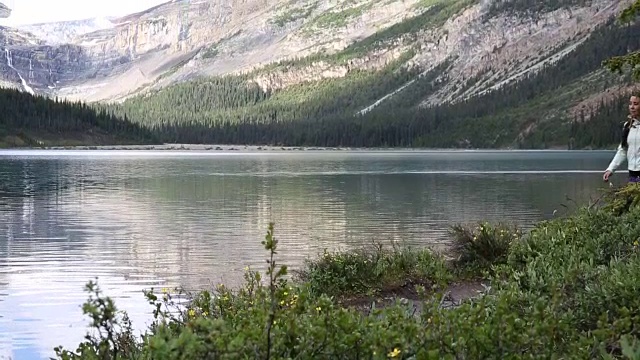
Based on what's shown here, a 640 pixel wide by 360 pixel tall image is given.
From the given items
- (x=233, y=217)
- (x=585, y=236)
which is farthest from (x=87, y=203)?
(x=585, y=236)

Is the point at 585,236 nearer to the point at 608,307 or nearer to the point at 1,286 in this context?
the point at 608,307

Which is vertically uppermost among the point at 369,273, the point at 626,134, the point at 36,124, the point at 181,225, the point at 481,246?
the point at 36,124

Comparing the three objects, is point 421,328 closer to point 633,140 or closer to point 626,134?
point 633,140

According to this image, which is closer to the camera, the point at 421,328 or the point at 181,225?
the point at 421,328

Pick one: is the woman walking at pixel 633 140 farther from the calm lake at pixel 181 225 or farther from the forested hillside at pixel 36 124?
the forested hillside at pixel 36 124

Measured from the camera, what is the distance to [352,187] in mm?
58312

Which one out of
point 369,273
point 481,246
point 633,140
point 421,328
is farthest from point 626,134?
point 421,328

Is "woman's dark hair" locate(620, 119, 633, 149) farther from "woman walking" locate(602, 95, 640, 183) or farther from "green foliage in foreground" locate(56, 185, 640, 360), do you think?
"green foliage in foreground" locate(56, 185, 640, 360)

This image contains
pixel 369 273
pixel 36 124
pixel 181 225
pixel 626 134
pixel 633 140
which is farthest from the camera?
pixel 36 124

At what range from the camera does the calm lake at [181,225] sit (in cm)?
1866

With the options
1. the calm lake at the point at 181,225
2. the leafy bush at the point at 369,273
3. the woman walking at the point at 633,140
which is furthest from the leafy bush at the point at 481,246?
the woman walking at the point at 633,140

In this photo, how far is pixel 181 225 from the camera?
3469cm

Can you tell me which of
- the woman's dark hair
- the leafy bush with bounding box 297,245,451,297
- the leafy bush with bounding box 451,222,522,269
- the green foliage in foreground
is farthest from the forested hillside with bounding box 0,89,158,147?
the green foliage in foreground

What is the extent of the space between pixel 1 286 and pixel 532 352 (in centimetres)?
1717
